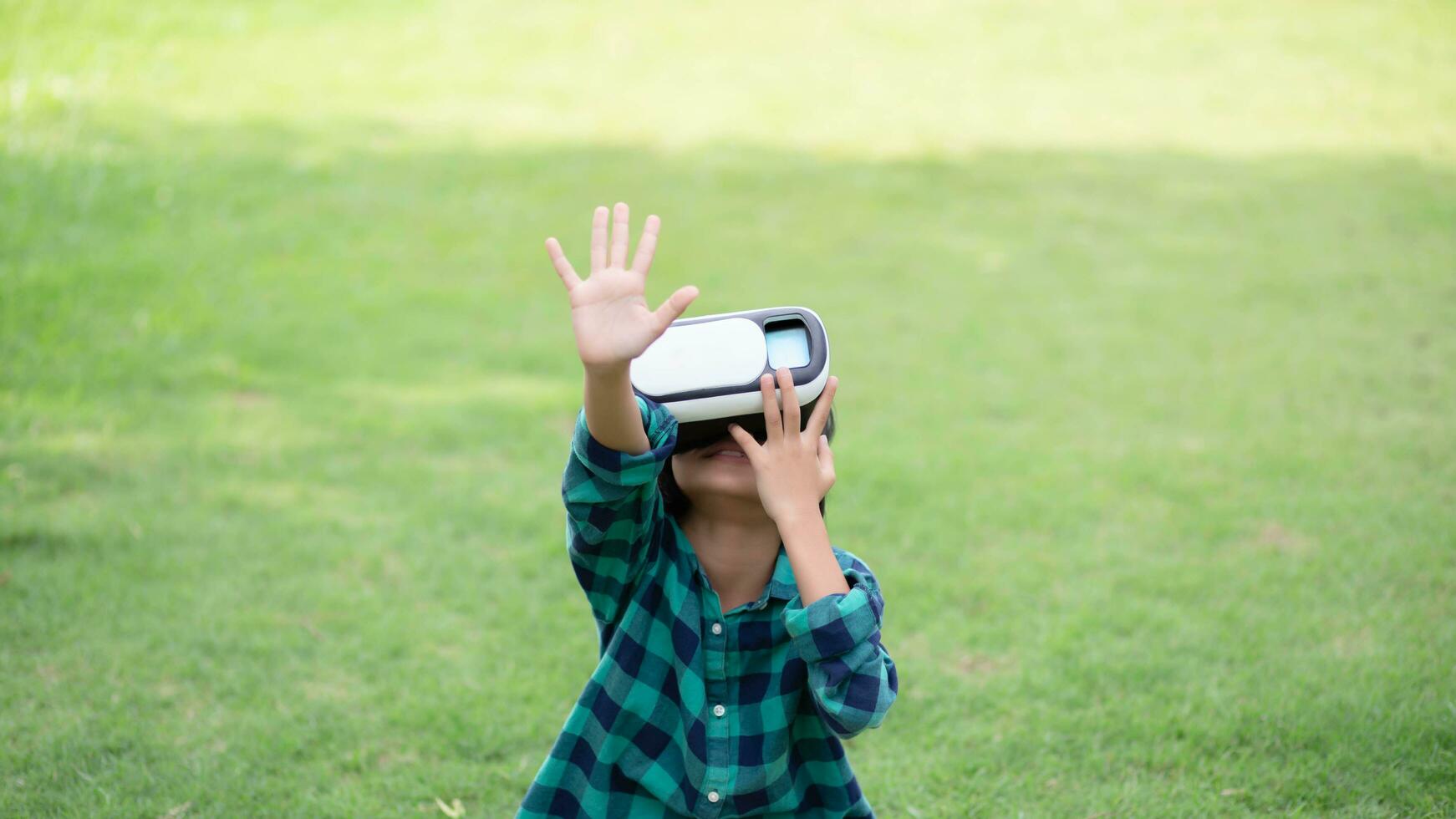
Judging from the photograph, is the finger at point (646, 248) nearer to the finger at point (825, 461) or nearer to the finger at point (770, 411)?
the finger at point (770, 411)

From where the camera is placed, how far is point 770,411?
1.97m

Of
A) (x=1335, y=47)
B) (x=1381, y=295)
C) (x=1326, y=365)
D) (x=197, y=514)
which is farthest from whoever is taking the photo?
(x=1335, y=47)

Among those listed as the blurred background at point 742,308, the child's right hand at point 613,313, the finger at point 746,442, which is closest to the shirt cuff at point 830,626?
the finger at point 746,442

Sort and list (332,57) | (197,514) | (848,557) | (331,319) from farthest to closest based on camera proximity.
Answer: (332,57)
(331,319)
(197,514)
(848,557)

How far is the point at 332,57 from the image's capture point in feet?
35.2

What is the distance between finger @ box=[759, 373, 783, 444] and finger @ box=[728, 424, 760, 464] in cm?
3

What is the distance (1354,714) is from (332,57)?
32.2ft

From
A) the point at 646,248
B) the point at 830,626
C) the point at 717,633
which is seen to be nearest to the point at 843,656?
the point at 830,626

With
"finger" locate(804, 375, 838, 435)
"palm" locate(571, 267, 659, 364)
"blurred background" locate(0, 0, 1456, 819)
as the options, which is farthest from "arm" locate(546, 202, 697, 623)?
"blurred background" locate(0, 0, 1456, 819)

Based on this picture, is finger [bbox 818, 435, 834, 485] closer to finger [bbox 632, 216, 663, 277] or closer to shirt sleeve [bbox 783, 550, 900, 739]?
shirt sleeve [bbox 783, 550, 900, 739]

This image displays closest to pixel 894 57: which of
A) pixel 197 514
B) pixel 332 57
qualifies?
pixel 332 57

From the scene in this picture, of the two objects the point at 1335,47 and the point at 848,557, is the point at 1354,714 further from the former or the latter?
the point at 1335,47

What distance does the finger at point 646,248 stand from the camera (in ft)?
6.10

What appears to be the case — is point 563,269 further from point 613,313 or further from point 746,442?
point 746,442
